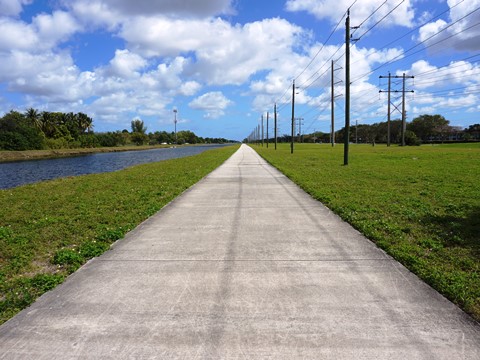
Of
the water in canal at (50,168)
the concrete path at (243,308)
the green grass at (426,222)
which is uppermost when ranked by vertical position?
the green grass at (426,222)

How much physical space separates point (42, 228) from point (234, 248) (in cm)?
416

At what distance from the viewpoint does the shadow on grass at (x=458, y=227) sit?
245 inches

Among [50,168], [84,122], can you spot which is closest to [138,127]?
[84,122]

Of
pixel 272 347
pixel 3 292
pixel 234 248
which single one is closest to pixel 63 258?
pixel 3 292

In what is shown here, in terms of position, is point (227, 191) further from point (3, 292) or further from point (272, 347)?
point (272, 347)

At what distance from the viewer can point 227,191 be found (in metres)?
13.2

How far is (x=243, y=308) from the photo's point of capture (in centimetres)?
392

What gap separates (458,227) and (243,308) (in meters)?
5.23

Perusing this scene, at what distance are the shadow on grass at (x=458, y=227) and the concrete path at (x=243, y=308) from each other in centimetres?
142

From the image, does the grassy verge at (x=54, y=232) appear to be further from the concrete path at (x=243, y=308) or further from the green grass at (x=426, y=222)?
the green grass at (x=426, y=222)

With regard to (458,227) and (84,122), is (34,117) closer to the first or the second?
(84,122)

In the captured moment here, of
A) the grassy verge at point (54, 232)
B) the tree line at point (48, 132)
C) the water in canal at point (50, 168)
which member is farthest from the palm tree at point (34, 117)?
the grassy verge at point (54, 232)

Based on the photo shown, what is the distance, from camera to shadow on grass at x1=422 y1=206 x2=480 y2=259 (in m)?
6.23

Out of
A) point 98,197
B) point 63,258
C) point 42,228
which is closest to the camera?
point 63,258
